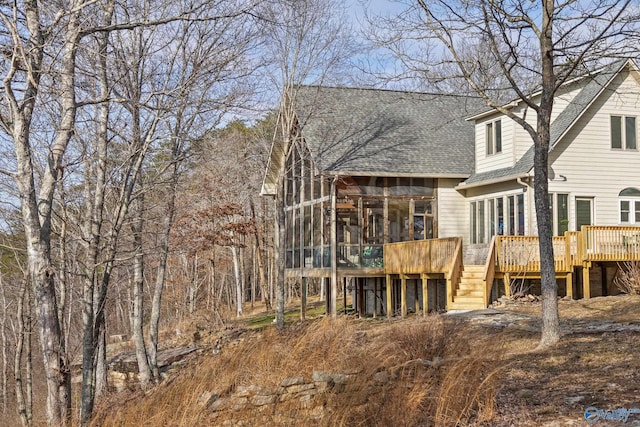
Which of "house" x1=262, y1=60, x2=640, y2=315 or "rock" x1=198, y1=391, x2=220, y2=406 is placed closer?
"rock" x1=198, y1=391, x2=220, y2=406

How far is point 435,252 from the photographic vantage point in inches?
764

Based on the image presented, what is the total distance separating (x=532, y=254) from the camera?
60.4 ft

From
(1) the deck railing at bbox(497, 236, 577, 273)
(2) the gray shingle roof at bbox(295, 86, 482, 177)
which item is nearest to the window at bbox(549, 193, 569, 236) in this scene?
(1) the deck railing at bbox(497, 236, 577, 273)

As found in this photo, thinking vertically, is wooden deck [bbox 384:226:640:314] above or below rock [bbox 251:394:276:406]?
above

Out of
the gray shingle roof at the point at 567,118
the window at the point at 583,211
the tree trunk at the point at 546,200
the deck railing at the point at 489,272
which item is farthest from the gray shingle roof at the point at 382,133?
the tree trunk at the point at 546,200

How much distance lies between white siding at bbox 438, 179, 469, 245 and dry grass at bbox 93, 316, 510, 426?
43.3 feet

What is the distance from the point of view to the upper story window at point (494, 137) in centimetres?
2208

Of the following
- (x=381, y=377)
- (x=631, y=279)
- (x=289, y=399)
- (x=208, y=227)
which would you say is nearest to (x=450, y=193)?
(x=631, y=279)

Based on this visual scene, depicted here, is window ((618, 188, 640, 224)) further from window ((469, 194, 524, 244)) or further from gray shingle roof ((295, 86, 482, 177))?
gray shingle roof ((295, 86, 482, 177))

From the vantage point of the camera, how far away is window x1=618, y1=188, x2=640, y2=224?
67.8ft

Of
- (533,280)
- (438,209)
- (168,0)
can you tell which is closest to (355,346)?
(168,0)

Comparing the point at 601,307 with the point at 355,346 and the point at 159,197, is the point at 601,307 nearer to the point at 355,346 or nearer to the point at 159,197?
the point at 355,346

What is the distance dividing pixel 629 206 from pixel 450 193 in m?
5.44

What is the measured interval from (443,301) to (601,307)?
6.94 metres
